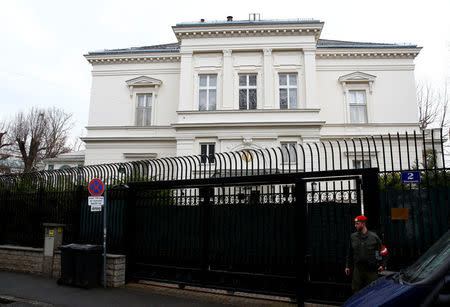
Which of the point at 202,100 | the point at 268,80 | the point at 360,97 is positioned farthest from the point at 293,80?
the point at 202,100

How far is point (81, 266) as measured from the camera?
862cm

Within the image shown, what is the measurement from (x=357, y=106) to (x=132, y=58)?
16.8 metres

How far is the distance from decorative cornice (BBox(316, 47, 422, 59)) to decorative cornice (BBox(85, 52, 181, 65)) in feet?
34.9

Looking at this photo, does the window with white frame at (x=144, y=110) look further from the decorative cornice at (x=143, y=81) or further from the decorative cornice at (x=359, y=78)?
the decorative cornice at (x=359, y=78)

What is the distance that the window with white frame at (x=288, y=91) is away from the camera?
21.8 meters

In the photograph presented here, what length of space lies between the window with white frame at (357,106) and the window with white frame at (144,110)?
1450 cm

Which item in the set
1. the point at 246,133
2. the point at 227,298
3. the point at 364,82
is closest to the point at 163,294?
the point at 227,298

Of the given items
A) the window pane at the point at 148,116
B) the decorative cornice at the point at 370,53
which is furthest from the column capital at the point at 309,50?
the window pane at the point at 148,116

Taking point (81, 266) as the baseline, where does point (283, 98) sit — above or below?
above

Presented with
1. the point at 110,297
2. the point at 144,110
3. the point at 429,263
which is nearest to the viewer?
the point at 429,263

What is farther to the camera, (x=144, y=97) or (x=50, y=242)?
(x=144, y=97)

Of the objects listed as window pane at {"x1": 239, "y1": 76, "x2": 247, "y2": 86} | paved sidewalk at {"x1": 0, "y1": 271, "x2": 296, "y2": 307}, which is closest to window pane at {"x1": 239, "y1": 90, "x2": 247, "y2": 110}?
window pane at {"x1": 239, "y1": 76, "x2": 247, "y2": 86}

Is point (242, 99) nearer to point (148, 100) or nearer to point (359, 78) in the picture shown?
point (148, 100)

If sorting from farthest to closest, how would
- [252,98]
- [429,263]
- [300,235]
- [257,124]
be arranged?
[252,98], [257,124], [300,235], [429,263]
